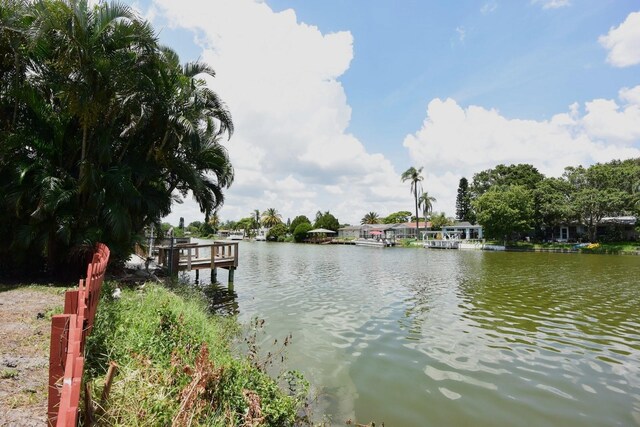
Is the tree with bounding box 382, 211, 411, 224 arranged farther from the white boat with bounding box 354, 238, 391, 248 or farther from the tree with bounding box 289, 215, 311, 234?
the white boat with bounding box 354, 238, 391, 248

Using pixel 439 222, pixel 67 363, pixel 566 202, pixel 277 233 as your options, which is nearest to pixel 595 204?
pixel 566 202

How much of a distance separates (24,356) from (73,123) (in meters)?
9.74

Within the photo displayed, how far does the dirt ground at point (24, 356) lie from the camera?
3707 millimetres

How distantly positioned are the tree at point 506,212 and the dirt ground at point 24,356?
5279 cm

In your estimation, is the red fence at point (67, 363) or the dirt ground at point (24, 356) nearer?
the red fence at point (67, 363)

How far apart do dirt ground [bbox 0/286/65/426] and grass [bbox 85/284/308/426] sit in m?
0.54

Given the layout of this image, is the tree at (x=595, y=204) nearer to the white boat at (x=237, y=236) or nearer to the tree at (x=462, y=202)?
the tree at (x=462, y=202)

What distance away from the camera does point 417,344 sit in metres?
9.41

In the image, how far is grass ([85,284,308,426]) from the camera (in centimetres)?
382

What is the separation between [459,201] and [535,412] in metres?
91.7

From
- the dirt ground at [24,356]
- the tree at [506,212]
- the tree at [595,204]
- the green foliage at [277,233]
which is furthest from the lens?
the green foliage at [277,233]

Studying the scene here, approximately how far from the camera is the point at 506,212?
2009 inches

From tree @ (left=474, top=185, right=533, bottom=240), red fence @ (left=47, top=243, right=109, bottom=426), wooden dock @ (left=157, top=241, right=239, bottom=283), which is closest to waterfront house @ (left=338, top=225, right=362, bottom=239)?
tree @ (left=474, top=185, right=533, bottom=240)

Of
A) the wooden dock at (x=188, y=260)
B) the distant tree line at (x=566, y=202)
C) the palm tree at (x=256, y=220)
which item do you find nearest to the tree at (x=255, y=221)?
the palm tree at (x=256, y=220)
